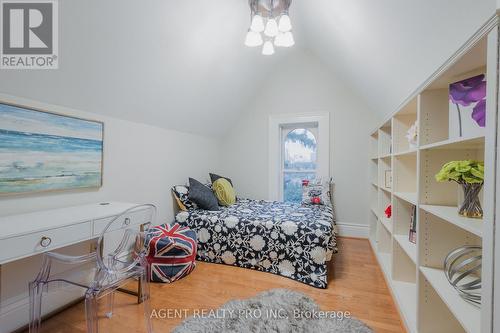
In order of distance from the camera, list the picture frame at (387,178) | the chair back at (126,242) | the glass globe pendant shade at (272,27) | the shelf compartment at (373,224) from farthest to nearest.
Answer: the shelf compartment at (373,224) → the picture frame at (387,178) → the glass globe pendant shade at (272,27) → the chair back at (126,242)

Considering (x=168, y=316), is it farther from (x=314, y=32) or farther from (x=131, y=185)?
(x=314, y=32)

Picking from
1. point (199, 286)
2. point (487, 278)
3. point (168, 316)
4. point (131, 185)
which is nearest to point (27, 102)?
point (131, 185)

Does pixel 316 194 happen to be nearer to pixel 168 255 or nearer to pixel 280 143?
pixel 280 143

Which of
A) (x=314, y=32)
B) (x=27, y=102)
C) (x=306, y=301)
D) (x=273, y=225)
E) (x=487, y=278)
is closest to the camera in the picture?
(x=487, y=278)

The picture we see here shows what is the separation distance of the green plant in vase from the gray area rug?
0.96 metres

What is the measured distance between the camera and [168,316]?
1.66 metres

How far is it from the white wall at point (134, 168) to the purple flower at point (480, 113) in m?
2.60

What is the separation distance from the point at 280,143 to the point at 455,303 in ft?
10.2

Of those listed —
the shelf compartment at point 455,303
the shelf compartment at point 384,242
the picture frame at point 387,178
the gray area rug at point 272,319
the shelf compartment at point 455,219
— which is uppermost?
the picture frame at point 387,178

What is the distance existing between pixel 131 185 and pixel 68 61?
1242 mm

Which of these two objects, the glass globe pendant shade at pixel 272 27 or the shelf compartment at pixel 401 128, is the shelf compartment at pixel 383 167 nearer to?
the shelf compartment at pixel 401 128

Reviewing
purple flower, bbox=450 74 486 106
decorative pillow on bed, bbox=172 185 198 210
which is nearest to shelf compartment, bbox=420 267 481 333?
purple flower, bbox=450 74 486 106

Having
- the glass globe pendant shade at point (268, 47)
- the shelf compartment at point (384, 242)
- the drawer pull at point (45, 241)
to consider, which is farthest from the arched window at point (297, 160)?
the drawer pull at point (45, 241)

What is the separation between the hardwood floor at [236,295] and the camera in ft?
5.20
